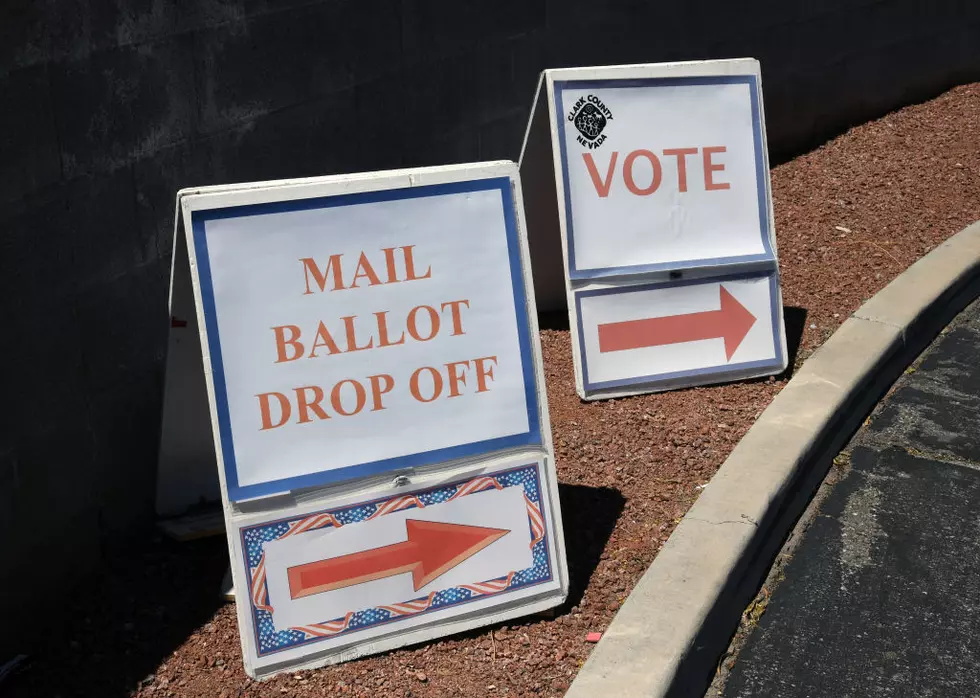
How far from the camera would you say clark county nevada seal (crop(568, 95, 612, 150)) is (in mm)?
5441

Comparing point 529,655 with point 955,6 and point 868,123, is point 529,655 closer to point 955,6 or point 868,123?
point 868,123

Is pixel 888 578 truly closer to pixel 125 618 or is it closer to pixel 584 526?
pixel 584 526

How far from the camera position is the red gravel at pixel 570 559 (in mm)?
3779

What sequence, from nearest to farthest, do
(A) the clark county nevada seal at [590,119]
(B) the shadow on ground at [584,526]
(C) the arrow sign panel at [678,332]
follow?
(B) the shadow on ground at [584,526]
(A) the clark county nevada seal at [590,119]
(C) the arrow sign panel at [678,332]

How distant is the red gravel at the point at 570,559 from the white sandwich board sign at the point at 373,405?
0.44ft

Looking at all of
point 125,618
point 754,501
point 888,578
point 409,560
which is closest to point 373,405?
point 409,560

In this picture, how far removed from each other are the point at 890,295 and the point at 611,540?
9.50 feet

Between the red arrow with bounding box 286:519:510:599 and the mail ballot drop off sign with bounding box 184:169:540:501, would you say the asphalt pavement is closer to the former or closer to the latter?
the red arrow with bounding box 286:519:510:599

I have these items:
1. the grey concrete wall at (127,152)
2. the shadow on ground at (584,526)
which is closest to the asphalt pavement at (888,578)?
the shadow on ground at (584,526)

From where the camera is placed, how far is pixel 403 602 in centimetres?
389

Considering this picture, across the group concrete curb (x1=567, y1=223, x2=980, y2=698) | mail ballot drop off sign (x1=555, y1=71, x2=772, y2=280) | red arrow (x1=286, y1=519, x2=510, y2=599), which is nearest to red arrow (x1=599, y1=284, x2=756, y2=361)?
mail ballot drop off sign (x1=555, y1=71, x2=772, y2=280)

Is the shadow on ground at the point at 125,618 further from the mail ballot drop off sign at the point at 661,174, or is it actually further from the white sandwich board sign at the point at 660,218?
the mail ballot drop off sign at the point at 661,174

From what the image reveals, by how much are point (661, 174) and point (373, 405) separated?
7.55ft

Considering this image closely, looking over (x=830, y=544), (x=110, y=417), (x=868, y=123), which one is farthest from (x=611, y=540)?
(x=868, y=123)
